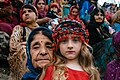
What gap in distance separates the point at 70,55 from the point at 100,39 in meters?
4.16

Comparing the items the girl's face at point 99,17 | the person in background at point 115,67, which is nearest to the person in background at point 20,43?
the person in background at point 115,67

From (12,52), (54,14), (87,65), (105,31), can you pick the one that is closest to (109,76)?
(87,65)

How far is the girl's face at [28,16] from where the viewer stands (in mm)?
7050

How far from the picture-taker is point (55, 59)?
410cm

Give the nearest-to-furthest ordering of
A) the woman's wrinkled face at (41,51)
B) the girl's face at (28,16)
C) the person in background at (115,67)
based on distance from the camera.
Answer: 1. the woman's wrinkled face at (41,51)
2. the person in background at (115,67)
3. the girl's face at (28,16)

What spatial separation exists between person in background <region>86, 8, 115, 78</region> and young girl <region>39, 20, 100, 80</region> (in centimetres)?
328

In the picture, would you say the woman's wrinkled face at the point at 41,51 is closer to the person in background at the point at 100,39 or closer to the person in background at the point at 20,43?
the person in background at the point at 20,43

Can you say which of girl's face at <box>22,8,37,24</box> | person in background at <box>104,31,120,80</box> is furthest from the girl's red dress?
girl's face at <box>22,8,37,24</box>

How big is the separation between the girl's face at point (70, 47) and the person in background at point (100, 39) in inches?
131

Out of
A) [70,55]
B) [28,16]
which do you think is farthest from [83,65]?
[28,16]

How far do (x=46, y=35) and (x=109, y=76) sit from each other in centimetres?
90

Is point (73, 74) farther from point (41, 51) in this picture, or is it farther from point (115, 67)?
point (115, 67)

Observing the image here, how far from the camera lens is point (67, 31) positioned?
412 centimetres

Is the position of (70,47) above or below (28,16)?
above
